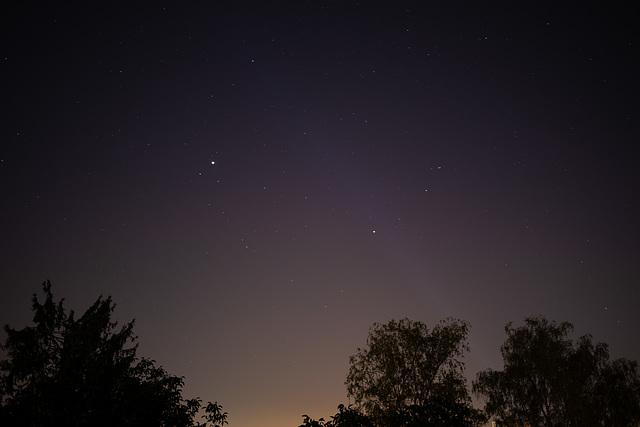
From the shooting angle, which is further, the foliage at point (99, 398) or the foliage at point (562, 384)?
the foliage at point (562, 384)

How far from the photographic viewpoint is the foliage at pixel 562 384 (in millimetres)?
46188

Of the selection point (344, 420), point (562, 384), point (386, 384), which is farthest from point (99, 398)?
point (562, 384)

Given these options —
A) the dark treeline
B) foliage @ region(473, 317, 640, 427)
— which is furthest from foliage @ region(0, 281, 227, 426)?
foliage @ region(473, 317, 640, 427)

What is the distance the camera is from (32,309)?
129 feet

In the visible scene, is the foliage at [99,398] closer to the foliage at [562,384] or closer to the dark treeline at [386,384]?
the dark treeline at [386,384]

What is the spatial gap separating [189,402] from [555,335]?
41.6 meters

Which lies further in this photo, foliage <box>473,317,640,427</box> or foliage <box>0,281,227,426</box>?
foliage <box>473,317,640,427</box>

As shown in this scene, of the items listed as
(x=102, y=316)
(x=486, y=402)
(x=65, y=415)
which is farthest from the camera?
(x=486, y=402)

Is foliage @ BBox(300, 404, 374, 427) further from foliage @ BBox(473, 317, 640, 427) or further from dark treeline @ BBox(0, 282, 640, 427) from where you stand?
foliage @ BBox(473, 317, 640, 427)

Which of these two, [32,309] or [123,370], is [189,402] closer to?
[123,370]

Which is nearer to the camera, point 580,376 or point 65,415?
point 65,415

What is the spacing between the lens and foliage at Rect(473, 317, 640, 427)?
46.2 meters

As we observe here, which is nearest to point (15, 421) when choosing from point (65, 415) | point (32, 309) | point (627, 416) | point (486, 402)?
point (65, 415)

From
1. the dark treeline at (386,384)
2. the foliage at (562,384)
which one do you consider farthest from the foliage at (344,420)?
the foliage at (562,384)
